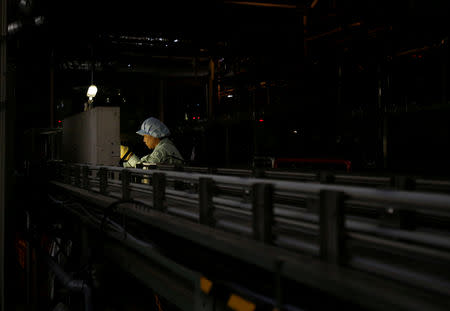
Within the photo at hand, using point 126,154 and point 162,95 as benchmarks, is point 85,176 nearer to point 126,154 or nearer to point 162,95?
point 126,154

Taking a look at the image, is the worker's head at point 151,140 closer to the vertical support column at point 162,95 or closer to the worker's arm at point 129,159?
the worker's arm at point 129,159

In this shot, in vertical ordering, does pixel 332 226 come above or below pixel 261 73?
below

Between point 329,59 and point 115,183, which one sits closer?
point 115,183

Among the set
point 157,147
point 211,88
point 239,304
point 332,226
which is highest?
point 211,88

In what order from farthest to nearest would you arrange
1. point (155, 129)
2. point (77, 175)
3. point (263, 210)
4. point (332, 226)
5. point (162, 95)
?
point (162, 95) < point (155, 129) < point (77, 175) < point (263, 210) < point (332, 226)

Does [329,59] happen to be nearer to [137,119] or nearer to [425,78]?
[425,78]

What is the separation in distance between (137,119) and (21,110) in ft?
10.5

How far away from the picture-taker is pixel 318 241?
186 cm

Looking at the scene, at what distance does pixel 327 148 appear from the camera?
7125 millimetres

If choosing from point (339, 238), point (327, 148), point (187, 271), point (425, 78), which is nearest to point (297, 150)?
point (327, 148)

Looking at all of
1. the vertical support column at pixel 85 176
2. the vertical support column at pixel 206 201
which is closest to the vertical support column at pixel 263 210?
the vertical support column at pixel 206 201

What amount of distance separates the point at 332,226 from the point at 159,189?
1614 millimetres

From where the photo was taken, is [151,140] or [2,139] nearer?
A: [2,139]

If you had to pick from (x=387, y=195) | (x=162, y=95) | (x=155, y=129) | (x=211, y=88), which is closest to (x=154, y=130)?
(x=155, y=129)
